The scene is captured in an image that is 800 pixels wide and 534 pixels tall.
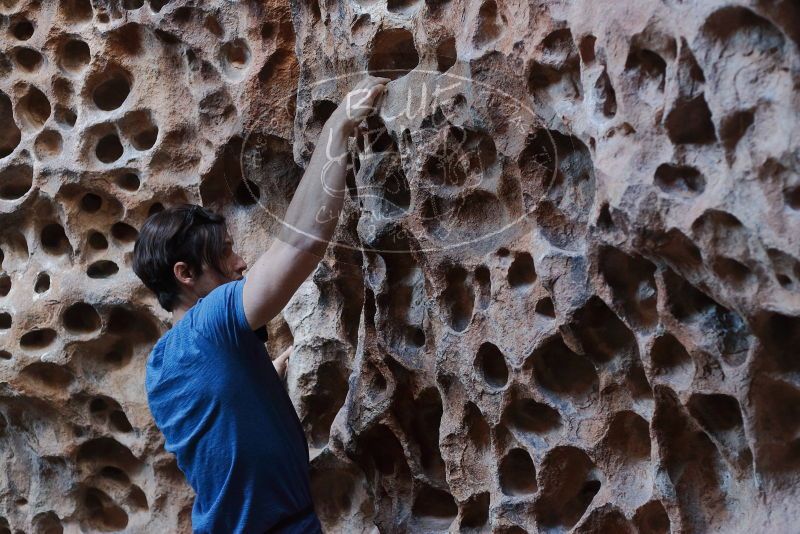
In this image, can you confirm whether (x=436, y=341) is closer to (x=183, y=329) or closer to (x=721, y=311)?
(x=183, y=329)

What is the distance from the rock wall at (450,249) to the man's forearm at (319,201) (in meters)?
0.21

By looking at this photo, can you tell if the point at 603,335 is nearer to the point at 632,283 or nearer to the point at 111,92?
the point at 632,283

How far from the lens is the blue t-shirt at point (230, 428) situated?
160 centimetres

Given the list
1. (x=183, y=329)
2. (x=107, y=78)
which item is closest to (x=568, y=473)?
(x=183, y=329)

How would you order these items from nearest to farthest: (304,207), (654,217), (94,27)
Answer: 1. (654,217)
2. (304,207)
3. (94,27)

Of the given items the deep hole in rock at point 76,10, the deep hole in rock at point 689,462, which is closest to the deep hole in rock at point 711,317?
the deep hole in rock at point 689,462

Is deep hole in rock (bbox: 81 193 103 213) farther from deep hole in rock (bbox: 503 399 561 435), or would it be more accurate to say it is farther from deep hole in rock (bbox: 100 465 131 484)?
deep hole in rock (bbox: 503 399 561 435)

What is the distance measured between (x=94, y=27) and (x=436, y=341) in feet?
3.40

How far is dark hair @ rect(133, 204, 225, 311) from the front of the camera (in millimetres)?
1686

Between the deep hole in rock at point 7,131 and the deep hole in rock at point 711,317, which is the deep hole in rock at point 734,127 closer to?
the deep hole in rock at point 711,317

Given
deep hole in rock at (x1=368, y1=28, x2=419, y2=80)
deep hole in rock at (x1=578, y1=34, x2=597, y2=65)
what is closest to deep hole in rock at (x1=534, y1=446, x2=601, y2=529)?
deep hole in rock at (x1=578, y1=34, x2=597, y2=65)

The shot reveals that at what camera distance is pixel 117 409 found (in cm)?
227

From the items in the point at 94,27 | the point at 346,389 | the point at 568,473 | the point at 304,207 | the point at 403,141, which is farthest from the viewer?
the point at 94,27

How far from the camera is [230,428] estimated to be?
1.61m
